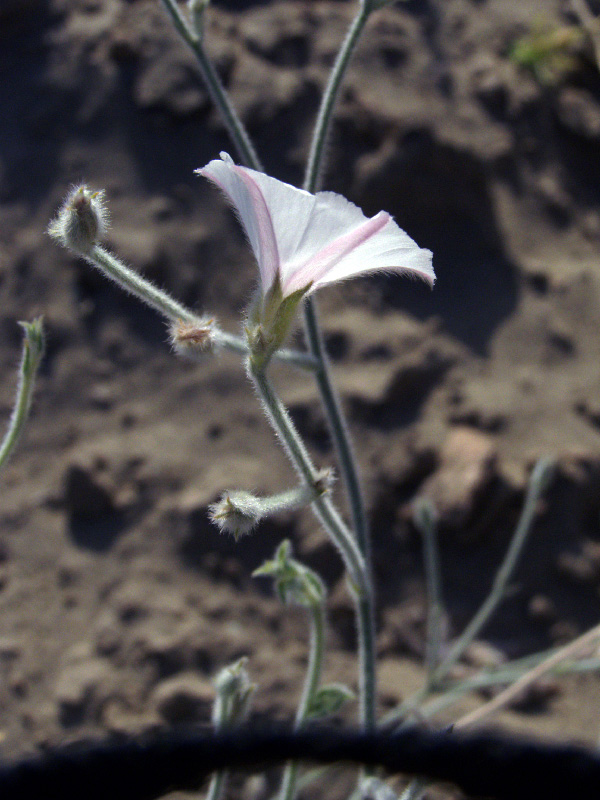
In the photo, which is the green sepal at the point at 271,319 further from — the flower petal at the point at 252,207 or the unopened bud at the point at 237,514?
the unopened bud at the point at 237,514

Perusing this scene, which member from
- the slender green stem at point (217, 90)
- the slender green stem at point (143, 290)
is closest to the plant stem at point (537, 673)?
the slender green stem at point (143, 290)

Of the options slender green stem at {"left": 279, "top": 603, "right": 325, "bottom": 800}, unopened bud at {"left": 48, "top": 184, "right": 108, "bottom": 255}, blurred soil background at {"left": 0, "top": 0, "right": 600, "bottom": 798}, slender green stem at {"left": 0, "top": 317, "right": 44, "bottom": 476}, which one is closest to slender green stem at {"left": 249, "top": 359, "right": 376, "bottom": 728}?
slender green stem at {"left": 279, "top": 603, "right": 325, "bottom": 800}

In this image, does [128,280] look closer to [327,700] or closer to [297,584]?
[297,584]

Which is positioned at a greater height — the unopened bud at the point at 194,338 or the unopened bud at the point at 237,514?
the unopened bud at the point at 194,338

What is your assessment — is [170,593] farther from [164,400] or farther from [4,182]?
[4,182]

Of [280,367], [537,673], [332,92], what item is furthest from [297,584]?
[280,367]

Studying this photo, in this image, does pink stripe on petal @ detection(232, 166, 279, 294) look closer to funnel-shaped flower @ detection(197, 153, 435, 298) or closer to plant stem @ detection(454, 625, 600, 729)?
funnel-shaped flower @ detection(197, 153, 435, 298)
